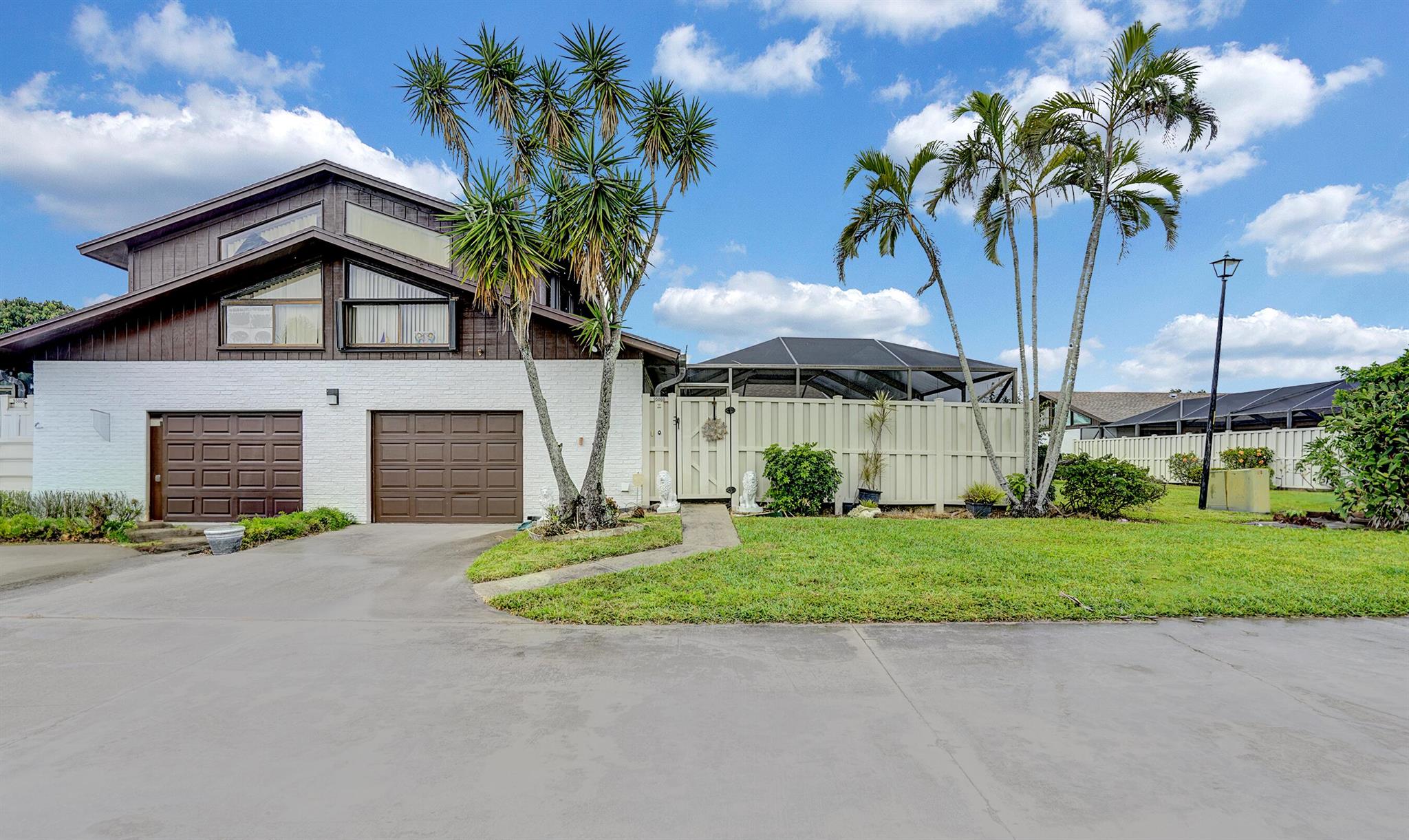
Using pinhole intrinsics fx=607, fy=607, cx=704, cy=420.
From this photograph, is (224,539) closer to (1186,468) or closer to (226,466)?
(226,466)

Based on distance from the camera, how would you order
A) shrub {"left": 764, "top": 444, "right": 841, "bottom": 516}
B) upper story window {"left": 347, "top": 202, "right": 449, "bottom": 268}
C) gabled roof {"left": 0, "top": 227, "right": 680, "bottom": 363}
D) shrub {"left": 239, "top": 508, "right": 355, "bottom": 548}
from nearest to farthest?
shrub {"left": 239, "top": 508, "right": 355, "bottom": 548}, gabled roof {"left": 0, "top": 227, "right": 680, "bottom": 363}, shrub {"left": 764, "top": 444, "right": 841, "bottom": 516}, upper story window {"left": 347, "top": 202, "right": 449, "bottom": 268}

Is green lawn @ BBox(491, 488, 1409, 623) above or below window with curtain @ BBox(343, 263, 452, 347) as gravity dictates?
below

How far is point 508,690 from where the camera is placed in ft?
12.5

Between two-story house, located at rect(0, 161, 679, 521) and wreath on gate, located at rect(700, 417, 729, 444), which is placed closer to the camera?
two-story house, located at rect(0, 161, 679, 521)

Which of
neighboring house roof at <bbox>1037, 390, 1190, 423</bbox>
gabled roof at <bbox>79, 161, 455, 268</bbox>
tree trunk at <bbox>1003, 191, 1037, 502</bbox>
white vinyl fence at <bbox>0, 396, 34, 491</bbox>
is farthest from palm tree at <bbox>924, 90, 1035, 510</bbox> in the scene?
neighboring house roof at <bbox>1037, 390, 1190, 423</bbox>

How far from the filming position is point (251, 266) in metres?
10.9

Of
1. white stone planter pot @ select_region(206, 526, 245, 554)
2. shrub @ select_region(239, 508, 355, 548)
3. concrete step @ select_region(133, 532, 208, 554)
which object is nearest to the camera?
white stone planter pot @ select_region(206, 526, 245, 554)

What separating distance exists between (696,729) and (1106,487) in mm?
10633

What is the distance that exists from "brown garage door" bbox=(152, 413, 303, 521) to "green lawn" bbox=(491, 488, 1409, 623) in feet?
25.9

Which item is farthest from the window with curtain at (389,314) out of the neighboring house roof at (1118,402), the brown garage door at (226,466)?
the neighboring house roof at (1118,402)

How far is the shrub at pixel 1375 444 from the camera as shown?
9.34m

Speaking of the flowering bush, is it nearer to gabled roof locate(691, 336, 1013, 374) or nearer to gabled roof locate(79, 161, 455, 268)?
gabled roof locate(691, 336, 1013, 374)

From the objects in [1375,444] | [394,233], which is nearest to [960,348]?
[1375,444]

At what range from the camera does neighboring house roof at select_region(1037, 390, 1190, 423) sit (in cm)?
3562
